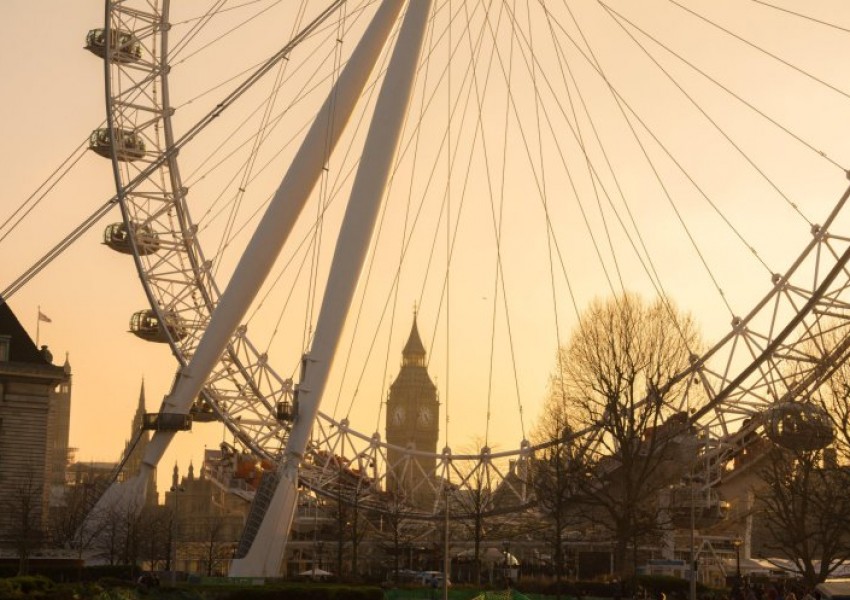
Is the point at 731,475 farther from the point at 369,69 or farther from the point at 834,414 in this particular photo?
the point at 369,69

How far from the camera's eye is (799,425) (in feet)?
210

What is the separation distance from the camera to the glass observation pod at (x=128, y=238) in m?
72.2

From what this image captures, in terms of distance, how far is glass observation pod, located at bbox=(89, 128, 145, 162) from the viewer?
7006 centimetres

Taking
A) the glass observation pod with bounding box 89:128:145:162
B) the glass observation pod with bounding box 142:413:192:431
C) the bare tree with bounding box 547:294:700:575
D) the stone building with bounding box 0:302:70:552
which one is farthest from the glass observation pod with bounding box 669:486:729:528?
the stone building with bounding box 0:302:70:552

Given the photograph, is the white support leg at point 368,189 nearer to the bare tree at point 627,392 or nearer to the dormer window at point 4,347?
the bare tree at point 627,392

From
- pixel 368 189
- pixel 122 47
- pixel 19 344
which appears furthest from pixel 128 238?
pixel 19 344

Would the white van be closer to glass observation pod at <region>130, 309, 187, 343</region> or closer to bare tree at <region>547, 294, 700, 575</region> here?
bare tree at <region>547, 294, 700, 575</region>

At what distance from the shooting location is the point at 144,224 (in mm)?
72312

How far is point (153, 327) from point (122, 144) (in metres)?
9.61

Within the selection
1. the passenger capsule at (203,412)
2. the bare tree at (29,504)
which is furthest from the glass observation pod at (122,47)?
the bare tree at (29,504)

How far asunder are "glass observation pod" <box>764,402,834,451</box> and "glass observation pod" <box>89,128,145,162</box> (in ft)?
103

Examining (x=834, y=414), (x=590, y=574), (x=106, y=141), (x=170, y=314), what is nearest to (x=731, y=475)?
(x=590, y=574)

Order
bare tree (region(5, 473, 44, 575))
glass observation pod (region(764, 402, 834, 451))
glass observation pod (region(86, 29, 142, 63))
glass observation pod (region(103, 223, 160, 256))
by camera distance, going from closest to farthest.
Result: 1. glass observation pod (region(764, 402, 834, 451))
2. glass observation pod (region(86, 29, 142, 63))
3. glass observation pod (region(103, 223, 160, 256))
4. bare tree (region(5, 473, 44, 575))

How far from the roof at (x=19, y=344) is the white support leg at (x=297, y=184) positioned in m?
45.1
